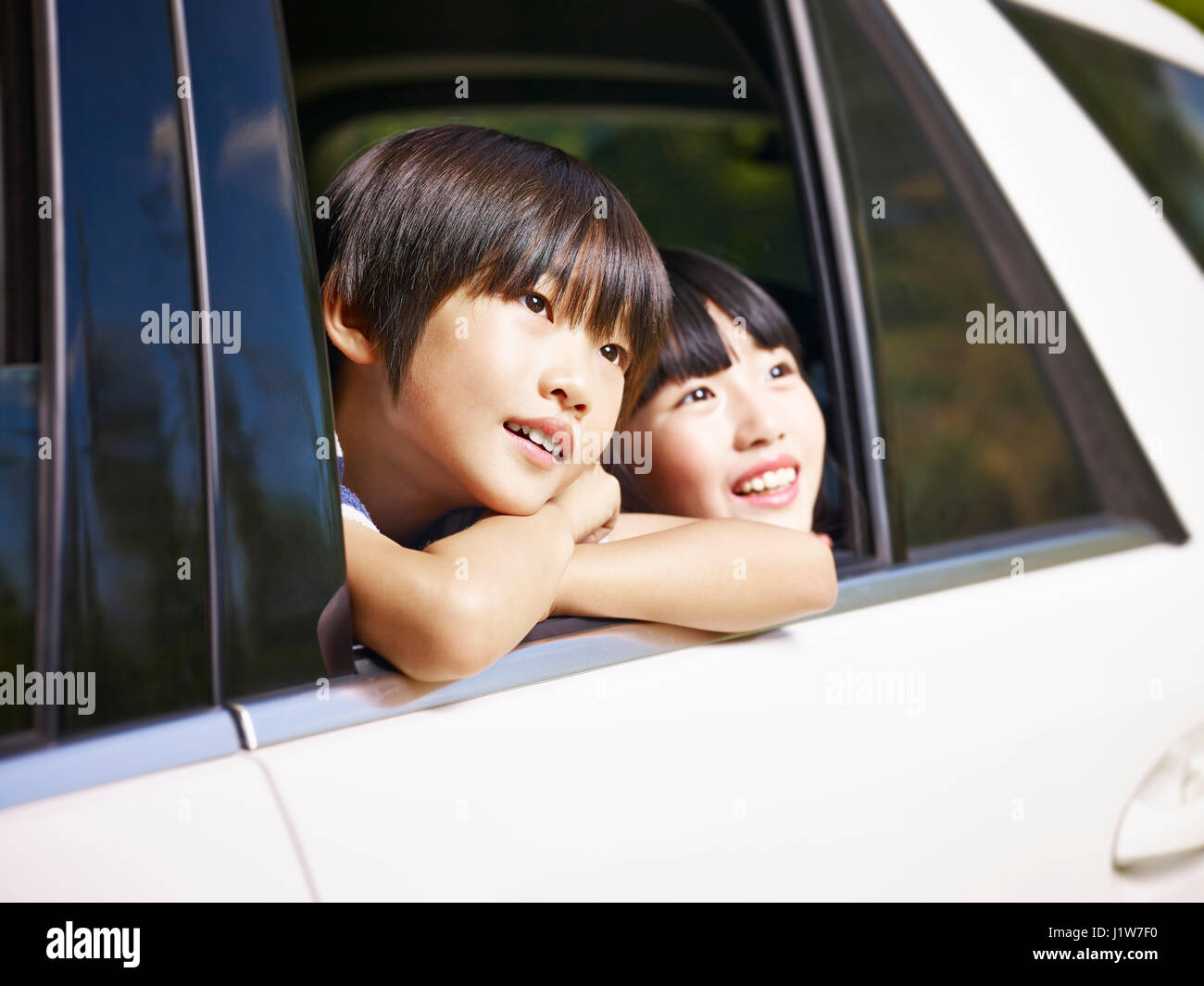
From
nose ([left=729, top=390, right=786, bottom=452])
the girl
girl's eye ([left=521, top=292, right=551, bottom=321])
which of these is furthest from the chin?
nose ([left=729, top=390, right=786, bottom=452])

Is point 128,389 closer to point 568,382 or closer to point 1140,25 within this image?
point 568,382

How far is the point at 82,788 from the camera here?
0.94m

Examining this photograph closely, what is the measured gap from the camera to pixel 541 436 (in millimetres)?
1398

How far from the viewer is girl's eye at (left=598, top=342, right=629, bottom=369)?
1524 mm

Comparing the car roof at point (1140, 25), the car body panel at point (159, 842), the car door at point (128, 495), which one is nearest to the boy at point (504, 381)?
the car door at point (128, 495)

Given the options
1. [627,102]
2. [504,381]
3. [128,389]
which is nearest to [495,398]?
[504,381]

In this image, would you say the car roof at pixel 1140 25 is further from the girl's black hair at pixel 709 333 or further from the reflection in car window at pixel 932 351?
the girl's black hair at pixel 709 333

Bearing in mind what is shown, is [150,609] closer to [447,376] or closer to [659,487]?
[447,376]

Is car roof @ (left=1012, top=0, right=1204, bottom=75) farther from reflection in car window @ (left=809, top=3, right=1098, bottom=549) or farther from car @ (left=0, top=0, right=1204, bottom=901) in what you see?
reflection in car window @ (left=809, top=3, right=1098, bottom=549)

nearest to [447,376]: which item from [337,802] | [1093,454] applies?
[337,802]

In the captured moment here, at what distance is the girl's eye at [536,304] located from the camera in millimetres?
1404

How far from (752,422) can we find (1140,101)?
1440 mm

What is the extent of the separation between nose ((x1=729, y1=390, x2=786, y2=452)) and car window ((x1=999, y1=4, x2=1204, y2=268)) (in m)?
0.89

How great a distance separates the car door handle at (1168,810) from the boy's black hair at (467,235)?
99 centimetres
